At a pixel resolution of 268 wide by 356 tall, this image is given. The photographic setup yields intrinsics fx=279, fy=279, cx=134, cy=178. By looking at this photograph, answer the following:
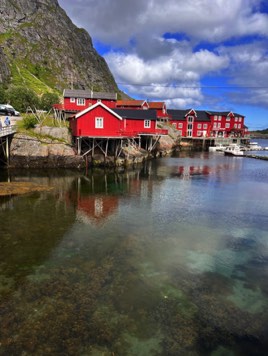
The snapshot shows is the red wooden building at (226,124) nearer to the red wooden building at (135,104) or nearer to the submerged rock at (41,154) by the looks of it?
the red wooden building at (135,104)

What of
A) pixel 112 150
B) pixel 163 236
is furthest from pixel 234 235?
pixel 112 150

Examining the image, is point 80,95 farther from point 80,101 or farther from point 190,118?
point 190,118

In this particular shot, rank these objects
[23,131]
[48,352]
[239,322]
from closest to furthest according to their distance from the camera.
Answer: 1. [48,352]
2. [239,322]
3. [23,131]

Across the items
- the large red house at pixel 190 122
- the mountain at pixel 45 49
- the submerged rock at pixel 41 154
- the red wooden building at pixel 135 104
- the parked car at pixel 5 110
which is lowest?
the submerged rock at pixel 41 154

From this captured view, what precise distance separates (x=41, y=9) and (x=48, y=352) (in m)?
159

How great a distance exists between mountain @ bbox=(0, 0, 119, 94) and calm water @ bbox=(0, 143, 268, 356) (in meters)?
80.5

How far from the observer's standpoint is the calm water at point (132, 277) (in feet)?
25.5

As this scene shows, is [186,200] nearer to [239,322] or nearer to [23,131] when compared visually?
[239,322]

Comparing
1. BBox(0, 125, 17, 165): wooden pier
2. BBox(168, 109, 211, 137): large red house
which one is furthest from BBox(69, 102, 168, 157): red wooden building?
BBox(168, 109, 211, 137): large red house

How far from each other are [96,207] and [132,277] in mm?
9971

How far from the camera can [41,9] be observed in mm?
133875

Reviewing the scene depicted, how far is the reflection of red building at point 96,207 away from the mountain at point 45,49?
75.0m

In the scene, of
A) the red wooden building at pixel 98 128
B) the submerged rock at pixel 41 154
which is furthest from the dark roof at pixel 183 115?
the submerged rock at pixel 41 154

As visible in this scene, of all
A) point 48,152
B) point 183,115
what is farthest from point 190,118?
point 48,152
